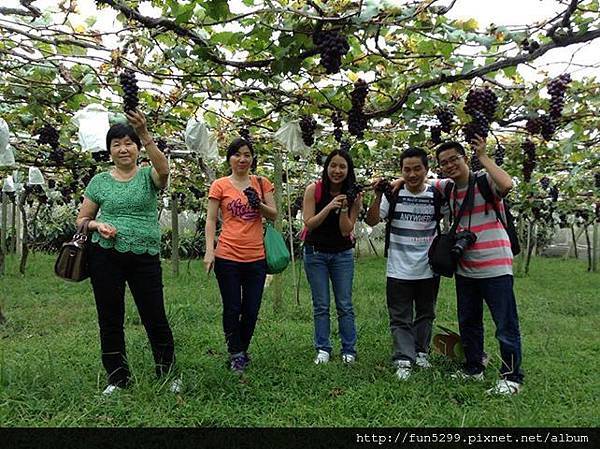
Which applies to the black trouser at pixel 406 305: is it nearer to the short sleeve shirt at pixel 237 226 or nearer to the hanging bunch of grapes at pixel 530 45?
the short sleeve shirt at pixel 237 226

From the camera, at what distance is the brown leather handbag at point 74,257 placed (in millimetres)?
2650

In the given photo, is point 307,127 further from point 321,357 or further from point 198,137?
point 321,357

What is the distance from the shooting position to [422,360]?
343cm

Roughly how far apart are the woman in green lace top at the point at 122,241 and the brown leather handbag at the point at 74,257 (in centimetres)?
4

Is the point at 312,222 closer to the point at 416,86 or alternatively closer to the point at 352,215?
the point at 352,215

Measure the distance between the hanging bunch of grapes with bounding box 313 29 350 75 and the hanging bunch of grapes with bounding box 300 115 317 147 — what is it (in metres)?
1.85

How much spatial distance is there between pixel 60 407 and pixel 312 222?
1.69 metres

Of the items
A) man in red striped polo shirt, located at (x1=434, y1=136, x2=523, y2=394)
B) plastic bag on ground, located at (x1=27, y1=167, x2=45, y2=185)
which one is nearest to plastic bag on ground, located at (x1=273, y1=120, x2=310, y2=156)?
man in red striped polo shirt, located at (x1=434, y1=136, x2=523, y2=394)

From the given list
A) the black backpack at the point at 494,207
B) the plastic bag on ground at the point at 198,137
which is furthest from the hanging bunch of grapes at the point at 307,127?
the black backpack at the point at 494,207

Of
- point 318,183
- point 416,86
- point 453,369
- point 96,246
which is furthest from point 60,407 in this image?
point 416,86

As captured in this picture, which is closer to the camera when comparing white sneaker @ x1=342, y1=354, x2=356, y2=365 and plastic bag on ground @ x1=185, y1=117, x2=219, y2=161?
white sneaker @ x1=342, y1=354, x2=356, y2=365

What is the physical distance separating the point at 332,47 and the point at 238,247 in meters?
1.30

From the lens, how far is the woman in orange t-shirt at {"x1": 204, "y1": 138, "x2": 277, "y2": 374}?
10.3 feet

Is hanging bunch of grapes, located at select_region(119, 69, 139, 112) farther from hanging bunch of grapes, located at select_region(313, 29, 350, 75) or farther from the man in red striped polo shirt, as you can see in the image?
the man in red striped polo shirt
